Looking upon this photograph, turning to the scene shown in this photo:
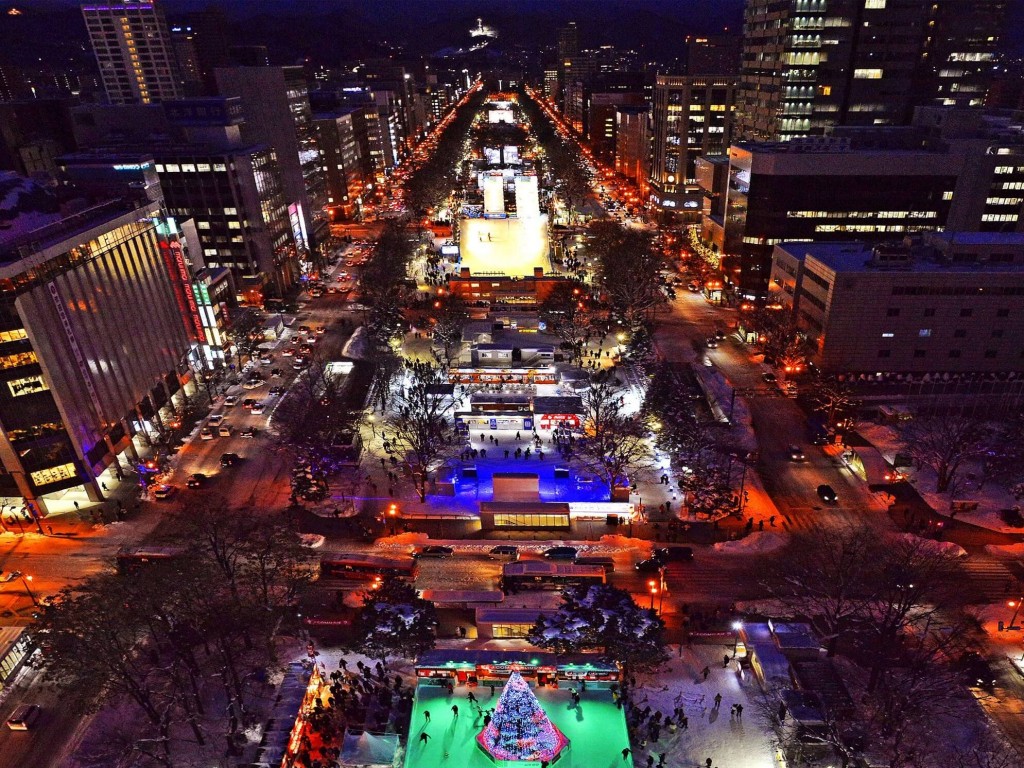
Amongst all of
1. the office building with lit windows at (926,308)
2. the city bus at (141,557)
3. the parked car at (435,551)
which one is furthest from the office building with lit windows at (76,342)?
the office building with lit windows at (926,308)

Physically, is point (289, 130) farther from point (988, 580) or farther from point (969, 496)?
point (988, 580)

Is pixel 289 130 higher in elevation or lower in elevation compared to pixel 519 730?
higher

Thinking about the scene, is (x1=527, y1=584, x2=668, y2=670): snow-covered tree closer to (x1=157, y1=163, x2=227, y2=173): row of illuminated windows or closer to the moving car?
the moving car

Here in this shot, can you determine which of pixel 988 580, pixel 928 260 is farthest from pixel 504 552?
pixel 928 260

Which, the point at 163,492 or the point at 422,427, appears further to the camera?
the point at 422,427

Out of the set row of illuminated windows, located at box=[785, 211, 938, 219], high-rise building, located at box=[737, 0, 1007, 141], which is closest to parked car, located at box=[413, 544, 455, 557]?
row of illuminated windows, located at box=[785, 211, 938, 219]

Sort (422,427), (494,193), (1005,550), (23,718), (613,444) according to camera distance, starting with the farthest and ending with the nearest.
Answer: (494,193) < (422,427) < (613,444) < (1005,550) < (23,718)

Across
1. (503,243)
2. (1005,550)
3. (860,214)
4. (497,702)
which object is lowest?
(1005,550)

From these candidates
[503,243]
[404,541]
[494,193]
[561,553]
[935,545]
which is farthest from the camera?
[494,193]
